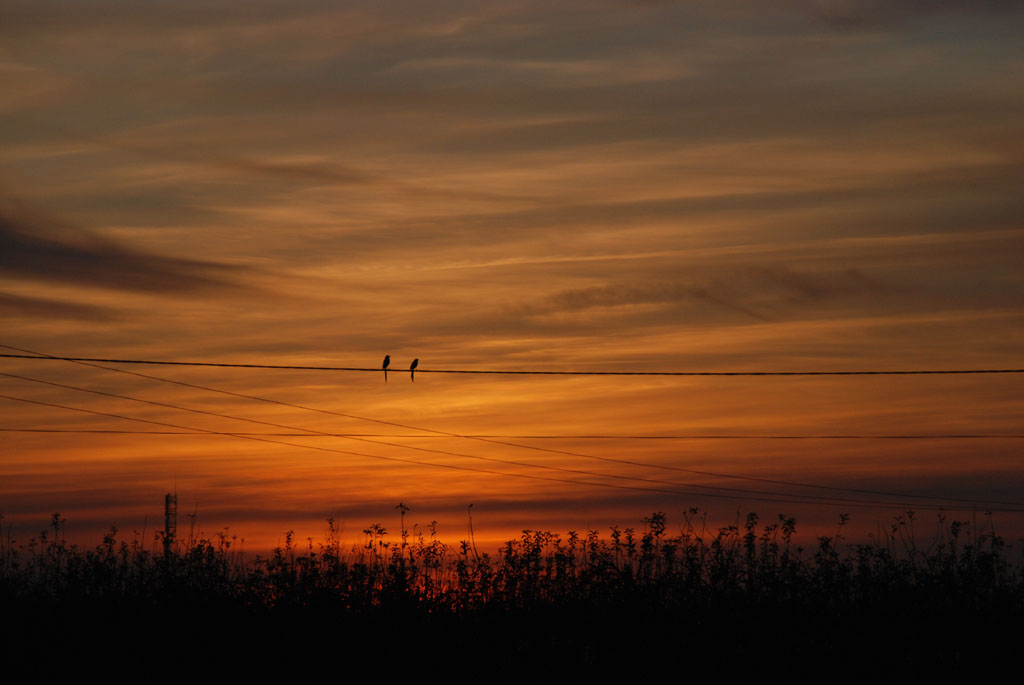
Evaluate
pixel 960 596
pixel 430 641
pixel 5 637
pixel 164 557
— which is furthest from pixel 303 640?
pixel 960 596

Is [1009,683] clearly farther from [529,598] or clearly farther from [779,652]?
[529,598]

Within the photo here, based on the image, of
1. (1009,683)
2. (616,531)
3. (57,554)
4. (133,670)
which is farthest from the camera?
(57,554)

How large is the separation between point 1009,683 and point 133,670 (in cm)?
1419

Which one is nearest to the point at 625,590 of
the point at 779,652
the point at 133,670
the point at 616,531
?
the point at 616,531

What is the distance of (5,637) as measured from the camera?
19.9m

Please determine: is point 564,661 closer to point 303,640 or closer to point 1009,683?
point 303,640

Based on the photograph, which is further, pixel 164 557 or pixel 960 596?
pixel 164 557

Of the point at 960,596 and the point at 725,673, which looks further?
the point at 960,596

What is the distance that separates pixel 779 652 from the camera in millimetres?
18219

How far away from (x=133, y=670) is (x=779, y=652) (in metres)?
10.7

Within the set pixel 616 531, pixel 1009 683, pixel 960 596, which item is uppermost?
pixel 616 531

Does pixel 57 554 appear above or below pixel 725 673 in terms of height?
above

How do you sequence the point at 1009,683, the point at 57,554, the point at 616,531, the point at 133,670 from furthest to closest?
1. the point at 57,554
2. the point at 616,531
3. the point at 133,670
4. the point at 1009,683

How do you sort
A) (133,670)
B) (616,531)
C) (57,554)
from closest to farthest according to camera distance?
1. (133,670)
2. (616,531)
3. (57,554)
